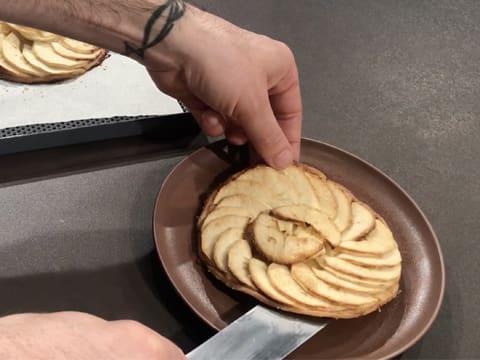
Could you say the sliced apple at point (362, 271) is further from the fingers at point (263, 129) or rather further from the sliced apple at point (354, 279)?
the fingers at point (263, 129)

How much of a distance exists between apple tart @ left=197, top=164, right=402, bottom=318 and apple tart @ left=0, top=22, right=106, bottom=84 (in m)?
0.73

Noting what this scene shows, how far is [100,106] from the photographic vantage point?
1943mm

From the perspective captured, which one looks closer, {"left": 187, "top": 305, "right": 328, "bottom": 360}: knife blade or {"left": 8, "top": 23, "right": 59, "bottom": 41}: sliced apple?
{"left": 187, "top": 305, "right": 328, "bottom": 360}: knife blade

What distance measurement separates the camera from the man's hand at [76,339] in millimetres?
976

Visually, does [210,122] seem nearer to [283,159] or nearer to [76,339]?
[283,159]

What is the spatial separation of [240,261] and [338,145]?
0.68 meters

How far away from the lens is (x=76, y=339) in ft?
3.31

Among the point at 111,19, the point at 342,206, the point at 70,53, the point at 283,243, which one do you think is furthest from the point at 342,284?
the point at 70,53

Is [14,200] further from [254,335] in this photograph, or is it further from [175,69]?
[254,335]

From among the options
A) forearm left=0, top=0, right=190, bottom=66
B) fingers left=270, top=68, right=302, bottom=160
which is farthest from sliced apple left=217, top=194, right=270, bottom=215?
forearm left=0, top=0, right=190, bottom=66

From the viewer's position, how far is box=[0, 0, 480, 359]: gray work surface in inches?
59.0

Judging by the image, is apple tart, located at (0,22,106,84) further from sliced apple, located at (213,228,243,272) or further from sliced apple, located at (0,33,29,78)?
sliced apple, located at (213,228,243,272)

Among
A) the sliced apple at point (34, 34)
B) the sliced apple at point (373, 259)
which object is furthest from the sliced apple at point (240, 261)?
the sliced apple at point (34, 34)

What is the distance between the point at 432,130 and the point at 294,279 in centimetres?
91
